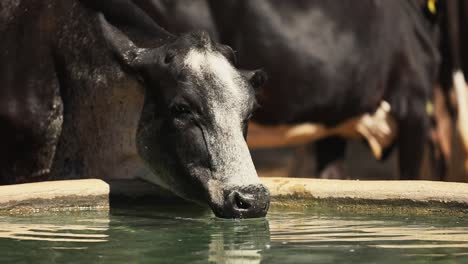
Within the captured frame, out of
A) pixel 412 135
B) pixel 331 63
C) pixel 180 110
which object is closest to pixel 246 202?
pixel 180 110

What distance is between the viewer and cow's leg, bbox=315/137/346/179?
829 cm

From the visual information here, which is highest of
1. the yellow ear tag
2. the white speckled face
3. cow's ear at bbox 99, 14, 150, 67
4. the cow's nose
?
the yellow ear tag

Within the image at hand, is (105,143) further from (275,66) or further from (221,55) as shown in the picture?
(275,66)

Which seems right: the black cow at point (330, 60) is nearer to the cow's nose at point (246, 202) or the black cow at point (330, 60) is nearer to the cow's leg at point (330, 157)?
the cow's leg at point (330, 157)

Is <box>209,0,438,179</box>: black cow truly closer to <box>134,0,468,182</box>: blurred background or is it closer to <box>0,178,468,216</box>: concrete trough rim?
<box>134,0,468,182</box>: blurred background

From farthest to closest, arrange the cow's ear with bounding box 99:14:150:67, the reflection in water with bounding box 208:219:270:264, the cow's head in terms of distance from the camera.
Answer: the cow's ear with bounding box 99:14:150:67 < the cow's head < the reflection in water with bounding box 208:219:270:264

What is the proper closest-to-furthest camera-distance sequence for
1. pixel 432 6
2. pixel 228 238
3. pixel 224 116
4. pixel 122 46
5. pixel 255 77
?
pixel 228 238 → pixel 224 116 → pixel 255 77 → pixel 122 46 → pixel 432 6

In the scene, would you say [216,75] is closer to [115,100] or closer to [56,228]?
[115,100]

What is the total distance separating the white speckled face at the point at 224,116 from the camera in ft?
16.9

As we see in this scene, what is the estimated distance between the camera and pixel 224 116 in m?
5.35

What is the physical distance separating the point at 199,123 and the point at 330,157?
305 cm

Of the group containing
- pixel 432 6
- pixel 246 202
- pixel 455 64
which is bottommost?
pixel 246 202

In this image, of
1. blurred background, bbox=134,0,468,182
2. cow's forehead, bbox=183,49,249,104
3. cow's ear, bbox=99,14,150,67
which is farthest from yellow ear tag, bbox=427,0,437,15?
cow's forehead, bbox=183,49,249,104

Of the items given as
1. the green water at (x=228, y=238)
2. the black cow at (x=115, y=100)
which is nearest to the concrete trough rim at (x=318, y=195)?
the green water at (x=228, y=238)
